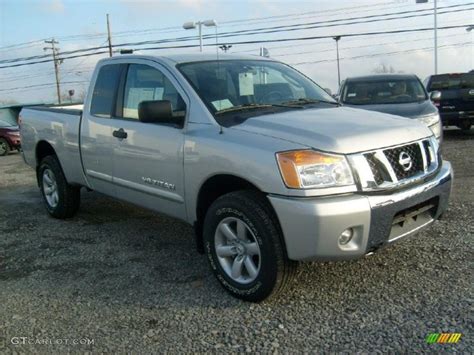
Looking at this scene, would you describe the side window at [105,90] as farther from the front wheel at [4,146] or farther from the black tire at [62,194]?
the front wheel at [4,146]

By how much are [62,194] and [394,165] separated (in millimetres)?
4072

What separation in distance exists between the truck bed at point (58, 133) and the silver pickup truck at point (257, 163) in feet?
1.15

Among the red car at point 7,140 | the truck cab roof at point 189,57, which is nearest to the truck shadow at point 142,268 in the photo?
the truck cab roof at point 189,57

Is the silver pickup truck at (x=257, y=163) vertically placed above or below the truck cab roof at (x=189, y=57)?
below

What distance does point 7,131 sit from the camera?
16.0 meters

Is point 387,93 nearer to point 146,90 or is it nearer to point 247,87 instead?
point 247,87

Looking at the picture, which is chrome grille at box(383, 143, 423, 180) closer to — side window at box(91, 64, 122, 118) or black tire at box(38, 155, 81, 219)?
side window at box(91, 64, 122, 118)

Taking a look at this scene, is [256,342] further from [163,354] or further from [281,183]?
[281,183]

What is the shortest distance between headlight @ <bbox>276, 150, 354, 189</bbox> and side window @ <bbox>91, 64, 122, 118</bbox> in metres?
2.40

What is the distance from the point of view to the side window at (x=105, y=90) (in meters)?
4.93

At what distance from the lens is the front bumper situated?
121 inches

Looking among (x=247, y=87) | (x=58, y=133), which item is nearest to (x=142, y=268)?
(x=247, y=87)

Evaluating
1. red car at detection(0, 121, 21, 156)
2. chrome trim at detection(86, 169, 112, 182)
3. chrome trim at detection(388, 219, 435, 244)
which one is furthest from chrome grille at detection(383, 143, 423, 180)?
red car at detection(0, 121, 21, 156)

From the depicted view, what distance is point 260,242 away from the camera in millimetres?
3324
